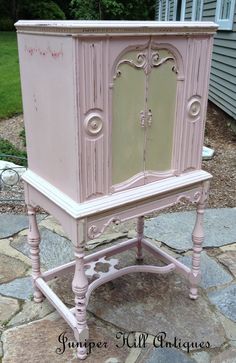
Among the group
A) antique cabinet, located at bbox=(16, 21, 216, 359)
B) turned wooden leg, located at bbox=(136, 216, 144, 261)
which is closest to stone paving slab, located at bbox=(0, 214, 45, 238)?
turned wooden leg, located at bbox=(136, 216, 144, 261)

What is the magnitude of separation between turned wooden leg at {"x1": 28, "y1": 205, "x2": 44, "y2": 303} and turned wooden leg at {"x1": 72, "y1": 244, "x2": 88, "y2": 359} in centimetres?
45

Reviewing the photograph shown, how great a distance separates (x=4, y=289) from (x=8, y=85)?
647cm

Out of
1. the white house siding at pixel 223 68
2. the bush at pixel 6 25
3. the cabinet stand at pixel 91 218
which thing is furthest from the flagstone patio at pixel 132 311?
the bush at pixel 6 25

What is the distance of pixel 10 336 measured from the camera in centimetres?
220

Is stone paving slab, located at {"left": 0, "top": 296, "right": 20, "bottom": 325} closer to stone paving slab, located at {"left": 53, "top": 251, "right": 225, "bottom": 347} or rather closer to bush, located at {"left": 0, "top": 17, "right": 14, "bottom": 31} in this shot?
stone paving slab, located at {"left": 53, "top": 251, "right": 225, "bottom": 347}

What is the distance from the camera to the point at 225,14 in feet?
22.0

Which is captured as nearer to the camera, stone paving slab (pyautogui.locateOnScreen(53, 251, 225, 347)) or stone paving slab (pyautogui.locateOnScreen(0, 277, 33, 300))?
stone paving slab (pyautogui.locateOnScreen(53, 251, 225, 347))

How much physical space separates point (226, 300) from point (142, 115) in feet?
4.31

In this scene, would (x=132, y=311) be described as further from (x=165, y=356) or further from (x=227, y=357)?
(x=227, y=357)

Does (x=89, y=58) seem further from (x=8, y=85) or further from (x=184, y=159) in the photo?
(x=8, y=85)

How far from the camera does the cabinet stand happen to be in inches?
72.9

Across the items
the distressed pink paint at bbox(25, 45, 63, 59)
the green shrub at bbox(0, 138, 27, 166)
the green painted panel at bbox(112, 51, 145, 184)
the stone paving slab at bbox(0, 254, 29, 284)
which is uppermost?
the distressed pink paint at bbox(25, 45, 63, 59)

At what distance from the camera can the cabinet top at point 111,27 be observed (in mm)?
1552

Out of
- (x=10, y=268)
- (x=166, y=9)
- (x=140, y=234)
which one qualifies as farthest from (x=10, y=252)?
(x=166, y=9)
